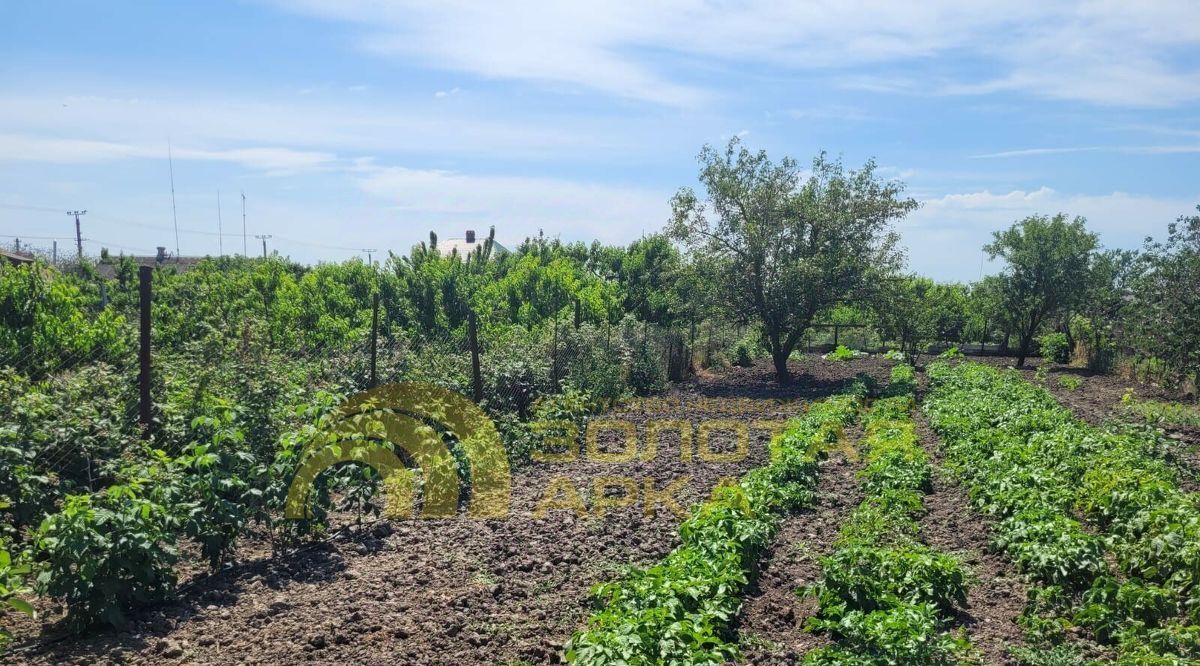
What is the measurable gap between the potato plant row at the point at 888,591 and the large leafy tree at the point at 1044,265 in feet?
69.5

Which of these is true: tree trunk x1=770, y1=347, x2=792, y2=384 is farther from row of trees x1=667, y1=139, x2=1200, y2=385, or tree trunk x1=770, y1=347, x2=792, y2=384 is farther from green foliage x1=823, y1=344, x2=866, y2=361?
green foliage x1=823, y1=344, x2=866, y2=361

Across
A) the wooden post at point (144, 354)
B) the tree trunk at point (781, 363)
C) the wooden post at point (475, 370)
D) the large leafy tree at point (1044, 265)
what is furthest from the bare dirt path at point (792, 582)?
the large leafy tree at point (1044, 265)

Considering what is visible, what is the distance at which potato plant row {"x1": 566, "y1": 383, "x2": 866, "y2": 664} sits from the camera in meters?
4.45

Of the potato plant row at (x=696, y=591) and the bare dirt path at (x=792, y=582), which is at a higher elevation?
the potato plant row at (x=696, y=591)

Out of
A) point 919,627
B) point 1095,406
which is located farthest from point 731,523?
point 1095,406

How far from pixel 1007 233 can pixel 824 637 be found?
25833mm

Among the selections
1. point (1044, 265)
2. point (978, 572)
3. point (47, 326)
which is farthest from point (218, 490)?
point (1044, 265)

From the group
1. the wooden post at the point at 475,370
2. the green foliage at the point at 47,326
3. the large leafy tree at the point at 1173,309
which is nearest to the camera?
the green foliage at the point at 47,326

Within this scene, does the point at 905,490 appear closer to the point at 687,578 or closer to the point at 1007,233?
the point at 687,578

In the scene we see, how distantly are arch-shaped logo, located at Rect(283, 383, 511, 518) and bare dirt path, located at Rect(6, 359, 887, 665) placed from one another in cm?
40

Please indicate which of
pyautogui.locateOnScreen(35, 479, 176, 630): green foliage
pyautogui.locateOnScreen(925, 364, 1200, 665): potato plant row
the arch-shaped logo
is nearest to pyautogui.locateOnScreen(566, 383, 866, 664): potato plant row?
pyautogui.locateOnScreen(925, 364, 1200, 665): potato plant row

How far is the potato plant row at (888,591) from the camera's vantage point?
15.5ft

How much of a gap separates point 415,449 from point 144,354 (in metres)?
2.89

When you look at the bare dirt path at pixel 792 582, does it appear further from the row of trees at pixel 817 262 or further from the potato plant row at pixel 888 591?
the row of trees at pixel 817 262
